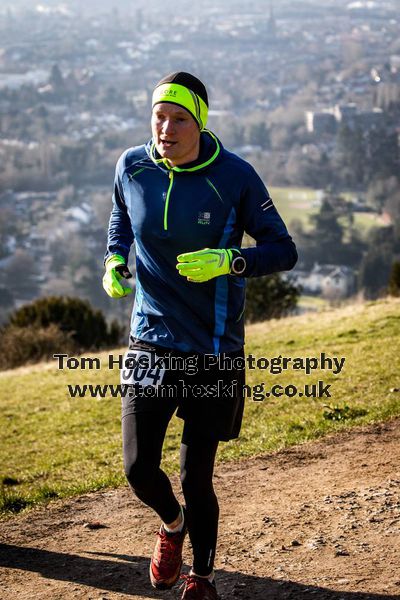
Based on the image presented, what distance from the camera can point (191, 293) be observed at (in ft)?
13.4

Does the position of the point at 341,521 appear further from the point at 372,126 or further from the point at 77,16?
the point at 77,16

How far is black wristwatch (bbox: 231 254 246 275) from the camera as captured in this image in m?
3.96

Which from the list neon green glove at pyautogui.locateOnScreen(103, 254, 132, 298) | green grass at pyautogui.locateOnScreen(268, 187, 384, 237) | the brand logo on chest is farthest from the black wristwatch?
green grass at pyautogui.locateOnScreen(268, 187, 384, 237)

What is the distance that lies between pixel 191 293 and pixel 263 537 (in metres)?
1.73

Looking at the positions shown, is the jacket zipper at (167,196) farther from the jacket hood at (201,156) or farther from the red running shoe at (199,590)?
the red running shoe at (199,590)

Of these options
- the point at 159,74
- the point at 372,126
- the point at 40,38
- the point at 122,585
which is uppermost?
the point at 40,38

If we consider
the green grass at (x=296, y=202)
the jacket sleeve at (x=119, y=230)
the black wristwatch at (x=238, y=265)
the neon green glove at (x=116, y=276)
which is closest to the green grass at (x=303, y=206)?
the green grass at (x=296, y=202)

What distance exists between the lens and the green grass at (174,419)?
7312 millimetres

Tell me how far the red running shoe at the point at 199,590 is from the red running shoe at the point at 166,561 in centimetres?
15

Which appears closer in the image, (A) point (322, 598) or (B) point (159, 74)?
(A) point (322, 598)

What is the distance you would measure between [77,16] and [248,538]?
161m

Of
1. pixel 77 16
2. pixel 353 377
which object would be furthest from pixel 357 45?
pixel 353 377

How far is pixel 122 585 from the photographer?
4.68 m

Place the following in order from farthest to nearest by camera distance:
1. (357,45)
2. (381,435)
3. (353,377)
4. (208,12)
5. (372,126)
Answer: (208,12) → (357,45) → (372,126) → (353,377) → (381,435)
